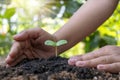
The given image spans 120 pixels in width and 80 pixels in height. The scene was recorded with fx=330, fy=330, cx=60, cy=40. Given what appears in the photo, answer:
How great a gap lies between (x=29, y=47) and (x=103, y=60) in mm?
455

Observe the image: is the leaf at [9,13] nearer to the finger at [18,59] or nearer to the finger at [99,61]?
the finger at [18,59]

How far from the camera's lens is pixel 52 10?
3113 millimetres

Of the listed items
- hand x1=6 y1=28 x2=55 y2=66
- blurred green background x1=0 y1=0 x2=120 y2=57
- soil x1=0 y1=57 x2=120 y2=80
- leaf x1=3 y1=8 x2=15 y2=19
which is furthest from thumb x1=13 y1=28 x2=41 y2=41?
leaf x1=3 y1=8 x2=15 y2=19

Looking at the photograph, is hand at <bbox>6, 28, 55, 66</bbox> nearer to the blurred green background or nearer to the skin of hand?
the skin of hand

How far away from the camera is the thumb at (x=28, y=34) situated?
4.76ft

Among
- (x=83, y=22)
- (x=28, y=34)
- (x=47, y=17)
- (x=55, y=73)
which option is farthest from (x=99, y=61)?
(x=47, y=17)

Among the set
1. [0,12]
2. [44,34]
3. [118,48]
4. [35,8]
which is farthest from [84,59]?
[0,12]

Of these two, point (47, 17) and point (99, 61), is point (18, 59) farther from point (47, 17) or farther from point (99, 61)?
point (47, 17)

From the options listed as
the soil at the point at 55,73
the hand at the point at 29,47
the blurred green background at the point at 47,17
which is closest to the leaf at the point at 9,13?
the blurred green background at the point at 47,17

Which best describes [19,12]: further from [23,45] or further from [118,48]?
[118,48]

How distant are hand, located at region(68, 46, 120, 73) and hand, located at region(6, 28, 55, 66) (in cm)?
30

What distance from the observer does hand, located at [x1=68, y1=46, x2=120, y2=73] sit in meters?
1.20

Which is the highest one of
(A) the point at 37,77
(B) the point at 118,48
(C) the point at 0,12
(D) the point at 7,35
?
(C) the point at 0,12

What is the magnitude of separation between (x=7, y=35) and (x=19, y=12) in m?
0.28
